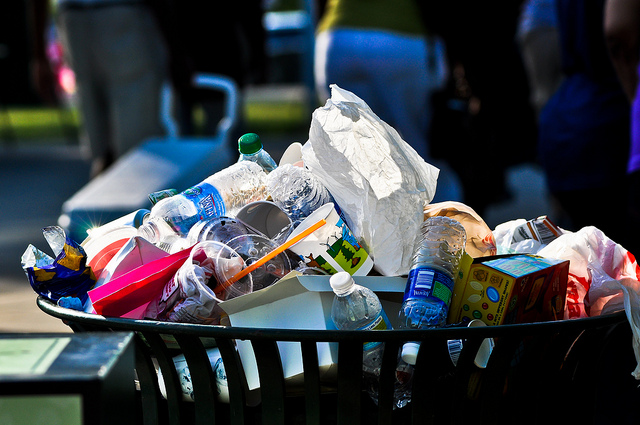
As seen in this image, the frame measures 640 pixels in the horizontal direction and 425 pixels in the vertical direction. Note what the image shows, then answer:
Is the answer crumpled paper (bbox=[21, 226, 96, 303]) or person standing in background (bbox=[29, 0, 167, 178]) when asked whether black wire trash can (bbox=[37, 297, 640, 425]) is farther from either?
person standing in background (bbox=[29, 0, 167, 178])

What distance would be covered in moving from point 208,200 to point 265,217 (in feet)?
0.38

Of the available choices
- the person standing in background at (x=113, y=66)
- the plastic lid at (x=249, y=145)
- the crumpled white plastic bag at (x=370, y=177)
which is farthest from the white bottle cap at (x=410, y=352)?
the person standing in background at (x=113, y=66)

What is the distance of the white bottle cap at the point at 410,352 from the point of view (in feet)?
4.00

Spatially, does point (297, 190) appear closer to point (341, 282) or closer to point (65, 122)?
point (341, 282)

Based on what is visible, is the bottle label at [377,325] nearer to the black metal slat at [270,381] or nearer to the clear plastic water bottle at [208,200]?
the black metal slat at [270,381]

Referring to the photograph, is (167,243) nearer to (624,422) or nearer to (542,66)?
(624,422)

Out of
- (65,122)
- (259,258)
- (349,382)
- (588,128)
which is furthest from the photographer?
(65,122)

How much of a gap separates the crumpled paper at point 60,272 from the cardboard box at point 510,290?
0.64 meters

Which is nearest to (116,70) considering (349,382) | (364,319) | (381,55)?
(381,55)

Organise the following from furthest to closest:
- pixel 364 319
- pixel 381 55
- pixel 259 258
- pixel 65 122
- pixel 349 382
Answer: pixel 65 122
pixel 381 55
pixel 259 258
pixel 364 319
pixel 349 382

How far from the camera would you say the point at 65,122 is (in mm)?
12883

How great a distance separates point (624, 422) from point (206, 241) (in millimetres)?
1425

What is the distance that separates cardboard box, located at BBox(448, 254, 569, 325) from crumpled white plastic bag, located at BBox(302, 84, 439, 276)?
0.14m

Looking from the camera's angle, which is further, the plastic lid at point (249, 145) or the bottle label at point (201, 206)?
the plastic lid at point (249, 145)
